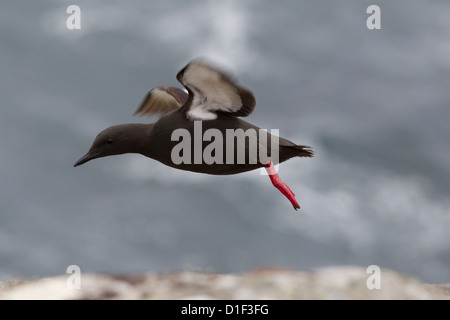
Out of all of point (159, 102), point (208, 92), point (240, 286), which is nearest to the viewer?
point (240, 286)

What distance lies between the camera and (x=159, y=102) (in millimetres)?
8219

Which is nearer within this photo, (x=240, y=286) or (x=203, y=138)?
(x=240, y=286)

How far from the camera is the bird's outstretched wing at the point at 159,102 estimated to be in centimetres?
817

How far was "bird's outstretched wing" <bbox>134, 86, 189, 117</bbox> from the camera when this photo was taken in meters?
8.17

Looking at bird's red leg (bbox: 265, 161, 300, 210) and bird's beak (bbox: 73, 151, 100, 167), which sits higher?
bird's beak (bbox: 73, 151, 100, 167)

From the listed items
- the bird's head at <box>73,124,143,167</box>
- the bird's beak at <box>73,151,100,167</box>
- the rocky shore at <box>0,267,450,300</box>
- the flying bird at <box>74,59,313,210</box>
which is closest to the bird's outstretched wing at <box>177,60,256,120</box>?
the flying bird at <box>74,59,313,210</box>

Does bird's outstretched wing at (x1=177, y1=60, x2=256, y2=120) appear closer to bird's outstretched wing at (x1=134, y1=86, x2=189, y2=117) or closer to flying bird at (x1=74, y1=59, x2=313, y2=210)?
flying bird at (x1=74, y1=59, x2=313, y2=210)

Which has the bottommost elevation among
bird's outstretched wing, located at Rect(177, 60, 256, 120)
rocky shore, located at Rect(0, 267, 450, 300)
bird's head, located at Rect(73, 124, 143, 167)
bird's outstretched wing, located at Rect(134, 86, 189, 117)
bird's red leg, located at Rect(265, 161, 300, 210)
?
rocky shore, located at Rect(0, 267, 450, 300)

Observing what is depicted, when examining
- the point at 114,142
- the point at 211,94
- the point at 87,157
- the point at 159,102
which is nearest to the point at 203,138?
the point at 211,94

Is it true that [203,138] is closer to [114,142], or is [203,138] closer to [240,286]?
[114,142]

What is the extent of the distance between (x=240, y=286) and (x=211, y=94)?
232 centimetres
